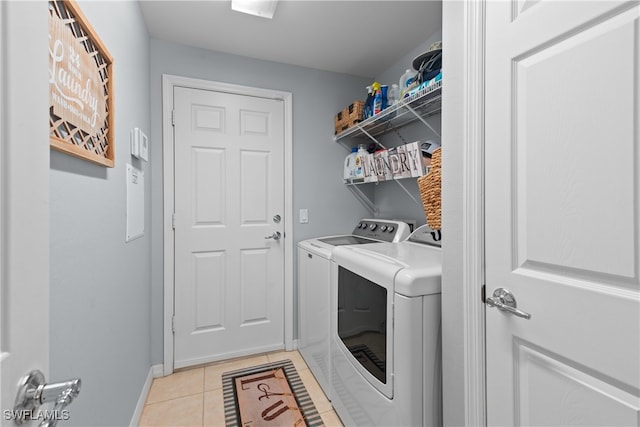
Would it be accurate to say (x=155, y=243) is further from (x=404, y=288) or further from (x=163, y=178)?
(x=404, y=288)

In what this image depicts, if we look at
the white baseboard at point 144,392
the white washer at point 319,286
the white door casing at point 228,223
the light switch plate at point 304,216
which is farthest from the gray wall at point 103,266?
the light switch plate at point 304,216

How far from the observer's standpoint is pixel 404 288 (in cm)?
112

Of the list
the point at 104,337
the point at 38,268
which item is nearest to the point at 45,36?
the point at 38,268

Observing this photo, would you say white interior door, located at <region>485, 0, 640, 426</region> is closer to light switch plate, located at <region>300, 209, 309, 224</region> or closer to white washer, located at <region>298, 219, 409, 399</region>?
white washer, located at <region>298, 219, 409, 399</region>

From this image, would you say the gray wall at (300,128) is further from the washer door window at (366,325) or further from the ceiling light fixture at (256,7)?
the washer door window at (366,325)

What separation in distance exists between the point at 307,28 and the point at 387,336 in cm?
194

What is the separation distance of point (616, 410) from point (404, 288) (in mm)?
599

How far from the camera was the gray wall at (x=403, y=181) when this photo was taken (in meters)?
2.06

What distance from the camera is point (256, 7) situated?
1715 mm

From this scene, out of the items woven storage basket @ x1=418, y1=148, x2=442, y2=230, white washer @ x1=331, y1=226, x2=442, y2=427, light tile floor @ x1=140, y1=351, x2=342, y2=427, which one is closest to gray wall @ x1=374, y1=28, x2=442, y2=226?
white washer @ x1=331, y1=226, x2=442, y2=427

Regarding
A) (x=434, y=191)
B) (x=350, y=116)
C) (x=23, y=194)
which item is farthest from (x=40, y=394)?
(x=350, y=116)

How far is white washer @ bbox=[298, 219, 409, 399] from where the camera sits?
1.81 m

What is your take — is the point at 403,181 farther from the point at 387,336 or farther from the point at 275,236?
the point at 387,336

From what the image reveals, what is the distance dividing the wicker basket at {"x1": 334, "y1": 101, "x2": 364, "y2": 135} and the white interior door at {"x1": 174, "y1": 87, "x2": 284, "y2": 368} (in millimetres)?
495
